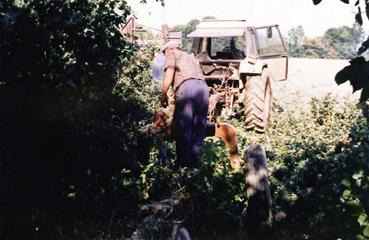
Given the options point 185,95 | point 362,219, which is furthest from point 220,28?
point 362,219

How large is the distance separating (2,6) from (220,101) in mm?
6017

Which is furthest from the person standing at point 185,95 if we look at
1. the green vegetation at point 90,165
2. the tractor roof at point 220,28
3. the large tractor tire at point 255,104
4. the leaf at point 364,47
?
the tractor roof at point 220,28

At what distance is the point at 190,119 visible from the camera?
5492 millimetres

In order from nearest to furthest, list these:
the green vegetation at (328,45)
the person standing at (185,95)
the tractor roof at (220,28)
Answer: the person standing at (185,95) < the tractor roof at (220,28) < the green vegetation at (328,45)

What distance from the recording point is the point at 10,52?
3902mm

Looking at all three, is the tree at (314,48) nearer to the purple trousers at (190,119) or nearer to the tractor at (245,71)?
the tractor at (245,71)

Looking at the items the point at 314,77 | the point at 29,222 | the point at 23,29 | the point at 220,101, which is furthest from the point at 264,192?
the point at 314,77

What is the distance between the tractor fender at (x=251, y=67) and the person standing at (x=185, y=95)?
10.9 ft

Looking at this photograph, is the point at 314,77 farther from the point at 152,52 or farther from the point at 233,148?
the point at 233,148

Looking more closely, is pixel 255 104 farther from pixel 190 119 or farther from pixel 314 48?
pixel 314 48

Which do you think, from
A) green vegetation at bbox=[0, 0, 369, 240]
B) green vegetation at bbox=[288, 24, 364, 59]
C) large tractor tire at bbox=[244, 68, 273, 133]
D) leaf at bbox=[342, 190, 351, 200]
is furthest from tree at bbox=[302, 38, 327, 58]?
leaf at bbox=[342, 190, 351, 200]

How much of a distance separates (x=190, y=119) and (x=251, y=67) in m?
3.67

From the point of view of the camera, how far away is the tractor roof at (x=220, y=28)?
9.18 m

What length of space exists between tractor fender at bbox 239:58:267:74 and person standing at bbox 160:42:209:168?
332 centimetres
